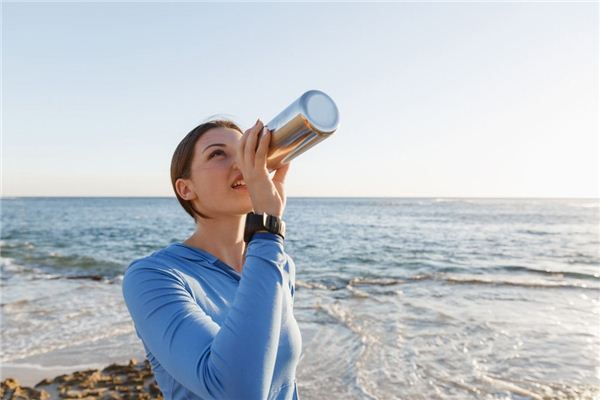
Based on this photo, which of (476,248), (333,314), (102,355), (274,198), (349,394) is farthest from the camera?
(476,248)

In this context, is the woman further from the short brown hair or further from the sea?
the sea

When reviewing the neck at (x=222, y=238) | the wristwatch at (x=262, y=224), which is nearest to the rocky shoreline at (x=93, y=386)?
the neck at (x=222, y=238)

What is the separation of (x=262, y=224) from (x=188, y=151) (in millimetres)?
673

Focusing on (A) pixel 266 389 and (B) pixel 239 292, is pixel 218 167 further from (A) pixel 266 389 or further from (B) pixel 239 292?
(A) pixel 266 389

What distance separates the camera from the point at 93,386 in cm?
565

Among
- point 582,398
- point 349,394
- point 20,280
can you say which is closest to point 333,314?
point 349,394

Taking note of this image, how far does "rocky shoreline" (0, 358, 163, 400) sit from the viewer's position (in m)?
5.36

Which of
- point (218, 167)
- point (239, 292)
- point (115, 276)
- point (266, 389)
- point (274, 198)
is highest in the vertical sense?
point (218, 167)

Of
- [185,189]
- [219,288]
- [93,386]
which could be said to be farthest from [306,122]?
[93,386]

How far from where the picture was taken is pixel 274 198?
1.47 metres

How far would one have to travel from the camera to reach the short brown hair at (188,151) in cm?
194

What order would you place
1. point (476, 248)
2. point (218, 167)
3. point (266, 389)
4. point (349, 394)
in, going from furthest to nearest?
point (476, 248)
point (349, 394)
point (218, 167)
point (266, 389)

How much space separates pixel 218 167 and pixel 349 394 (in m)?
4.74

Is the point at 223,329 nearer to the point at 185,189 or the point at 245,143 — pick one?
the point at 245,143
